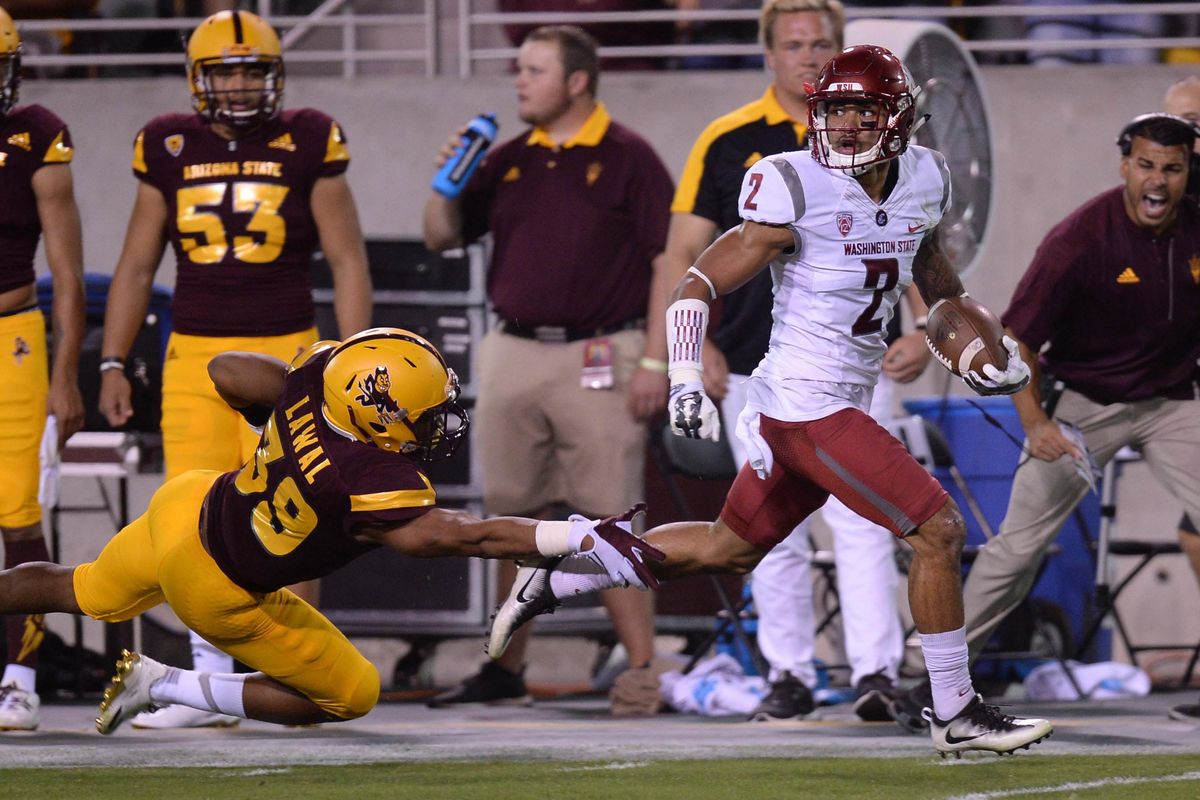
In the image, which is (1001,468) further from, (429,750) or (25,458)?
(25,458)

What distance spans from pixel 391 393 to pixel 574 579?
792 mm

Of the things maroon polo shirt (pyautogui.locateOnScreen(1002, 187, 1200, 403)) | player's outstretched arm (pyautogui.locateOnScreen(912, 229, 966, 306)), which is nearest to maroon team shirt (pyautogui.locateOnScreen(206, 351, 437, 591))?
player's outstretched arm (pyautogui.locateOnScreen(912, 229, 966, 306))

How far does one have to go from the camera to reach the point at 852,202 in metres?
Result: 4.79

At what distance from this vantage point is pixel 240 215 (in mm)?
5879

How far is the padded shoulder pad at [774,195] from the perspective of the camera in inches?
186

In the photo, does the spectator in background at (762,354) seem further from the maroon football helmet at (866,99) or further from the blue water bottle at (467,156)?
the maroon football helmet at (866,99)

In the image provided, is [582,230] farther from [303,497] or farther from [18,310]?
[303,497]

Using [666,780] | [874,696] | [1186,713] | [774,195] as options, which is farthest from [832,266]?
[1186,713]

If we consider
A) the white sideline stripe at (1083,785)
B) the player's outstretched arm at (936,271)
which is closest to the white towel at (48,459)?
the player's outstretched arm at (936,271)

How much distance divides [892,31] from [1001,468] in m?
1.84

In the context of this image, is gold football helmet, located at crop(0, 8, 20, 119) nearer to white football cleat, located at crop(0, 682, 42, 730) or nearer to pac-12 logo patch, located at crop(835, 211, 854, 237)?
white football cleat, located at crop(0, 682, 42, 730)

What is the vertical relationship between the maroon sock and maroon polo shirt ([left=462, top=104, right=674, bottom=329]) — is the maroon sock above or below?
below

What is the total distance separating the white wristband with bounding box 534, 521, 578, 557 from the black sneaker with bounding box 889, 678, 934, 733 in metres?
1.76

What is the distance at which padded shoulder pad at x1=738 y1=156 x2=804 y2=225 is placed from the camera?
473 cm
